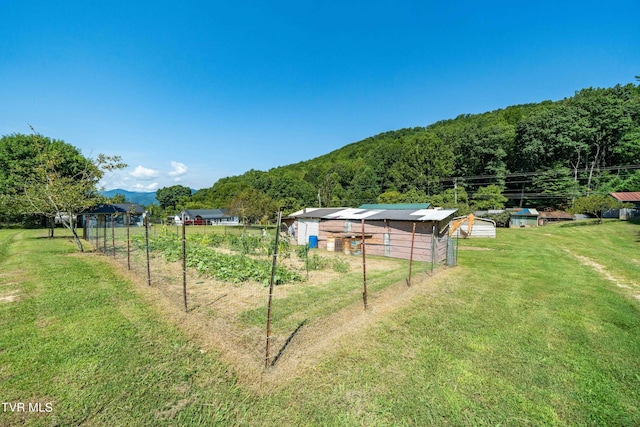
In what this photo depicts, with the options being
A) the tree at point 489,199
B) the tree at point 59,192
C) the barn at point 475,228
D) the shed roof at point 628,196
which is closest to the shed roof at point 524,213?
the tree at point 489,199

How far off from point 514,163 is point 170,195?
9840cm

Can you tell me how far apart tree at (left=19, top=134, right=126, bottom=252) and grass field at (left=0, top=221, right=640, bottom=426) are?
9.49 m

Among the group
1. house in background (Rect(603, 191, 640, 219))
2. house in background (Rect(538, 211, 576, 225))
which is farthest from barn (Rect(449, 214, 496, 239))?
house in background (Rect(603, 191, 640, 219))

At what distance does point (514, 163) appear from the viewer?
5044 centimetres

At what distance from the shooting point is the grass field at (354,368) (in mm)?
3090

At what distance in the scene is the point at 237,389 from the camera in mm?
3457

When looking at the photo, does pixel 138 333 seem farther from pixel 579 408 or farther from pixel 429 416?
pixel 579 408

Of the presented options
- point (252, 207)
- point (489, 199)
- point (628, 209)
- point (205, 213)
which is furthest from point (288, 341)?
point (205, 213)

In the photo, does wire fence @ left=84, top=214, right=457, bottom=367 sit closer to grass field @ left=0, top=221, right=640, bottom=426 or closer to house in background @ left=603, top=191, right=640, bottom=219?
grass field @ left=0, top=221, right=640, bottom=426

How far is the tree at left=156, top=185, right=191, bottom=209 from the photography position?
95562 millimetres

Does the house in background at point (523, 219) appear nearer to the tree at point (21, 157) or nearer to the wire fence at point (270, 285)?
the wire fence at point (270, 285)

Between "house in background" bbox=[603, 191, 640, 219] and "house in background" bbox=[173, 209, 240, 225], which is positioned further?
"house in background" bbox=[173, 209, 240, 225]

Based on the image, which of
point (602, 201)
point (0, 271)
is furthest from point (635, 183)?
point (0, 271)

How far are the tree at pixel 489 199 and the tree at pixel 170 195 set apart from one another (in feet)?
288
